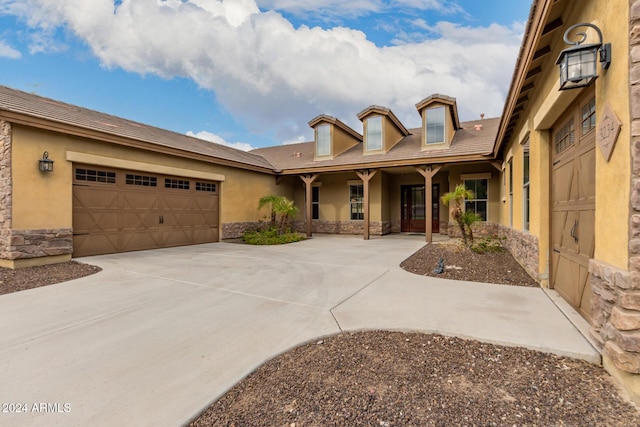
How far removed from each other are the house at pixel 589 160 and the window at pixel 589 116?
0.01 meters

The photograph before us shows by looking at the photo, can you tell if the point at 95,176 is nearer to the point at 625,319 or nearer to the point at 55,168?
the point at 55,168

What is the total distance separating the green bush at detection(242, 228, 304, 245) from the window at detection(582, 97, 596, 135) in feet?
31.7

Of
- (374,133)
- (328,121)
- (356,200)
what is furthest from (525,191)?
(328,121)

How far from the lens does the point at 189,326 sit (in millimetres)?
3398

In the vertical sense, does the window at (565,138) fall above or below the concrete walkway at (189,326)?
above

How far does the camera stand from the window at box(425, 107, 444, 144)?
12359 mm

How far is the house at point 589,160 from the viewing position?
2.10 metres

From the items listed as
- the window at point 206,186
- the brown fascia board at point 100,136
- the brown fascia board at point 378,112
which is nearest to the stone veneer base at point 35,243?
the brown fascia board at point 100,136

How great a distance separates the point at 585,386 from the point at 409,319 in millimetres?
1619

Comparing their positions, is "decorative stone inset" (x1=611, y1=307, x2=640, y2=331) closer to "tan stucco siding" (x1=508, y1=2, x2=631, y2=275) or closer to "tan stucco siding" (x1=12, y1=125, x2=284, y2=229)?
"tan stucco siding" (x1=508, y1=2, x2=631, y2=275)

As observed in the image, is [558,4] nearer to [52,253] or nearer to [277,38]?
[52,253]

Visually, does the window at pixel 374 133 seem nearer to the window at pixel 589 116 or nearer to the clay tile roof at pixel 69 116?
the clay tile roof at pixel 69 116

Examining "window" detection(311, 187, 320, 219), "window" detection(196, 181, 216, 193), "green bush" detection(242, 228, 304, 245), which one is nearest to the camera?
"window" detection(196, 181, 216, 193)

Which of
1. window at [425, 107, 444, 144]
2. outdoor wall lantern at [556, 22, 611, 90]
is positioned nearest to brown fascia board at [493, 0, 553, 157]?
outdoor wall lantern at [556, 22, 611, 90]
